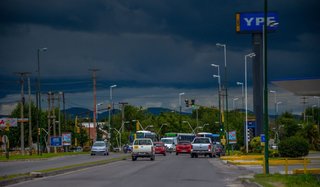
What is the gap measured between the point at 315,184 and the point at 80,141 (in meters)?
129

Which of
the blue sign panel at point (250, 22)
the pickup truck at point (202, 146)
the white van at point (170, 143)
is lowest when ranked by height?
the white van at point (170, 143)

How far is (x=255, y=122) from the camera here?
69500 mm

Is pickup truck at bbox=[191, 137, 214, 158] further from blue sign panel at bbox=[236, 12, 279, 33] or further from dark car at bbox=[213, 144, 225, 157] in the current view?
blue sign panel at bbox=[236, 12, 279, 33]

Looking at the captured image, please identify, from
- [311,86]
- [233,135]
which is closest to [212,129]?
[233,135]

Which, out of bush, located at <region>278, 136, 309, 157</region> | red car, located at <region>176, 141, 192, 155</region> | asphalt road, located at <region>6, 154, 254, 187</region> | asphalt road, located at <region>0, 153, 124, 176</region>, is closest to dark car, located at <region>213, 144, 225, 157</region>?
red car, located at <region>176, 141, 192, 155</region>

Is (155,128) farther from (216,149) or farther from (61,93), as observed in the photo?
(216,149)

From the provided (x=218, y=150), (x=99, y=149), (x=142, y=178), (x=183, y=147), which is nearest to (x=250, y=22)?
(x=218, y=150)

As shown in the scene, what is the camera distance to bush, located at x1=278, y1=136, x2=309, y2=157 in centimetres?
4881

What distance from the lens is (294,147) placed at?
49.1m

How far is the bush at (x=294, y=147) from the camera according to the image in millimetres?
48812

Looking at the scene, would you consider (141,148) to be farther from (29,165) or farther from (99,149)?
(99,149)

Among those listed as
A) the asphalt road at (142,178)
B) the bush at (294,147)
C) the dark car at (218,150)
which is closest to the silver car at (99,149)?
the dark car at (218,150)

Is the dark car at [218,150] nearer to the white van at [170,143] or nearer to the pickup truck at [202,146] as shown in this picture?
the pickup truck at [202,146]

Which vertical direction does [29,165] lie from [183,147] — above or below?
above
